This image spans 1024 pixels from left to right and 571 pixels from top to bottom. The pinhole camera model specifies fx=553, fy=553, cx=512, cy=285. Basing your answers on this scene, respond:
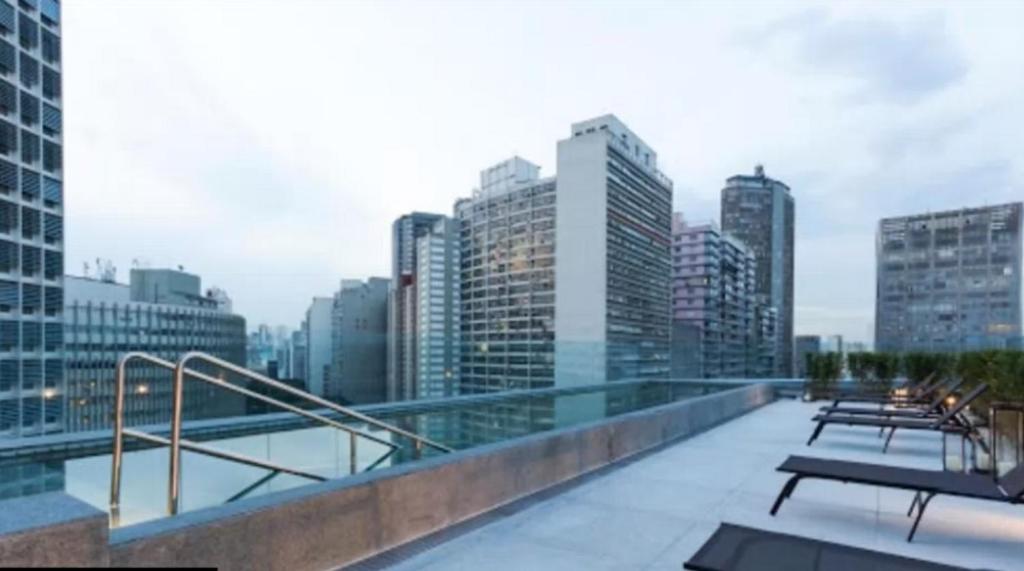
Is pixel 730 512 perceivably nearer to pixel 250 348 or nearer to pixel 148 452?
pixel 148 452

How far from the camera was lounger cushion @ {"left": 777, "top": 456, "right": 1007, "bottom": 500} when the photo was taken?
11.8 ft

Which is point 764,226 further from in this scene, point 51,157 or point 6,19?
point 6,19

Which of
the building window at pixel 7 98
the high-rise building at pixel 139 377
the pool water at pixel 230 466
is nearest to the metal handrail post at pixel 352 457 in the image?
the pool water at pixel 230 466

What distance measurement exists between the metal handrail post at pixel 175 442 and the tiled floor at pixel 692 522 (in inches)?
52.6

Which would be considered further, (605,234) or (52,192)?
(605,234)

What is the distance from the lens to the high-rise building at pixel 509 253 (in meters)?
92.2

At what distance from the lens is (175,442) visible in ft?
10.1

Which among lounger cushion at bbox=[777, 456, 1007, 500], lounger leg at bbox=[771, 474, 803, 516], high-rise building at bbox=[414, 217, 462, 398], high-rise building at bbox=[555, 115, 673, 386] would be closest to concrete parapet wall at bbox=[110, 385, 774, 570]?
lounger leg at bbox=[771, 474, 803, 516]

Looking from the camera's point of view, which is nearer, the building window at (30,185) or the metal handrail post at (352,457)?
the metal handrail post at (352,457)

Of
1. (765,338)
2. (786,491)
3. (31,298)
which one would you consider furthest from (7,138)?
(765,338)

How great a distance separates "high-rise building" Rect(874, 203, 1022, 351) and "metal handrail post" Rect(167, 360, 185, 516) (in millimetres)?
78224

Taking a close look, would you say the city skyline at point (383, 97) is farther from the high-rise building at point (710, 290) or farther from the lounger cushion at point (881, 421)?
the high-rise building at point (710, 290)

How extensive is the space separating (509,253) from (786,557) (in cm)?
9624

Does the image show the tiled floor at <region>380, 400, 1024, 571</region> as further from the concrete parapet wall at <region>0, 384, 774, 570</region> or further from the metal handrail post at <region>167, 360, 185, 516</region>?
the metal handrail post at <region>167, 360, 185, 516</region>
